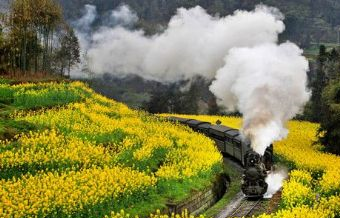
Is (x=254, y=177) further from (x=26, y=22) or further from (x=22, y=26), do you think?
(x=22, y=26)

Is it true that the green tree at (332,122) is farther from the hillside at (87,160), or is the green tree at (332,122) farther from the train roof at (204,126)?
the hillside at (87,160)

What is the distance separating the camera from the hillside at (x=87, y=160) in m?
20.3

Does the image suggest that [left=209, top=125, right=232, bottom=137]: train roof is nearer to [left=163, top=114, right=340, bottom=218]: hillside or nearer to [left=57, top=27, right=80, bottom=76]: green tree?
[left=163, top=114, right=340, bottom=218]: hillside

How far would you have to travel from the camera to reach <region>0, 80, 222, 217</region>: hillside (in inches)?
801

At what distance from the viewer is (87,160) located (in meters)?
26.3

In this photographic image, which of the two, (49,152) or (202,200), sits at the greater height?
(49,152)

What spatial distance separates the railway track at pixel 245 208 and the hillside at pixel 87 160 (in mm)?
2289

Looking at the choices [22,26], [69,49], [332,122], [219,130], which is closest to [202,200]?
[219,130]

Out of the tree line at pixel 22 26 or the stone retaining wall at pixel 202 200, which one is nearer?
the stone retaining wall at pixel 202 200

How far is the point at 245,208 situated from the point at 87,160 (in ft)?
26.5

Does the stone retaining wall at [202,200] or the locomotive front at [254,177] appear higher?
the locomotive front at [254,177]

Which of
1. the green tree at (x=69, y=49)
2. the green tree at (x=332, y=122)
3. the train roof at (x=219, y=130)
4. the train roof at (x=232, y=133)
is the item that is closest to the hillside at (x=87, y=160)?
the train roof at (x=232, y=133)

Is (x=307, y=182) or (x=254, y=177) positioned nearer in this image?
(x=254, y=177)

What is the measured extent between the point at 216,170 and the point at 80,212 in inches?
539
